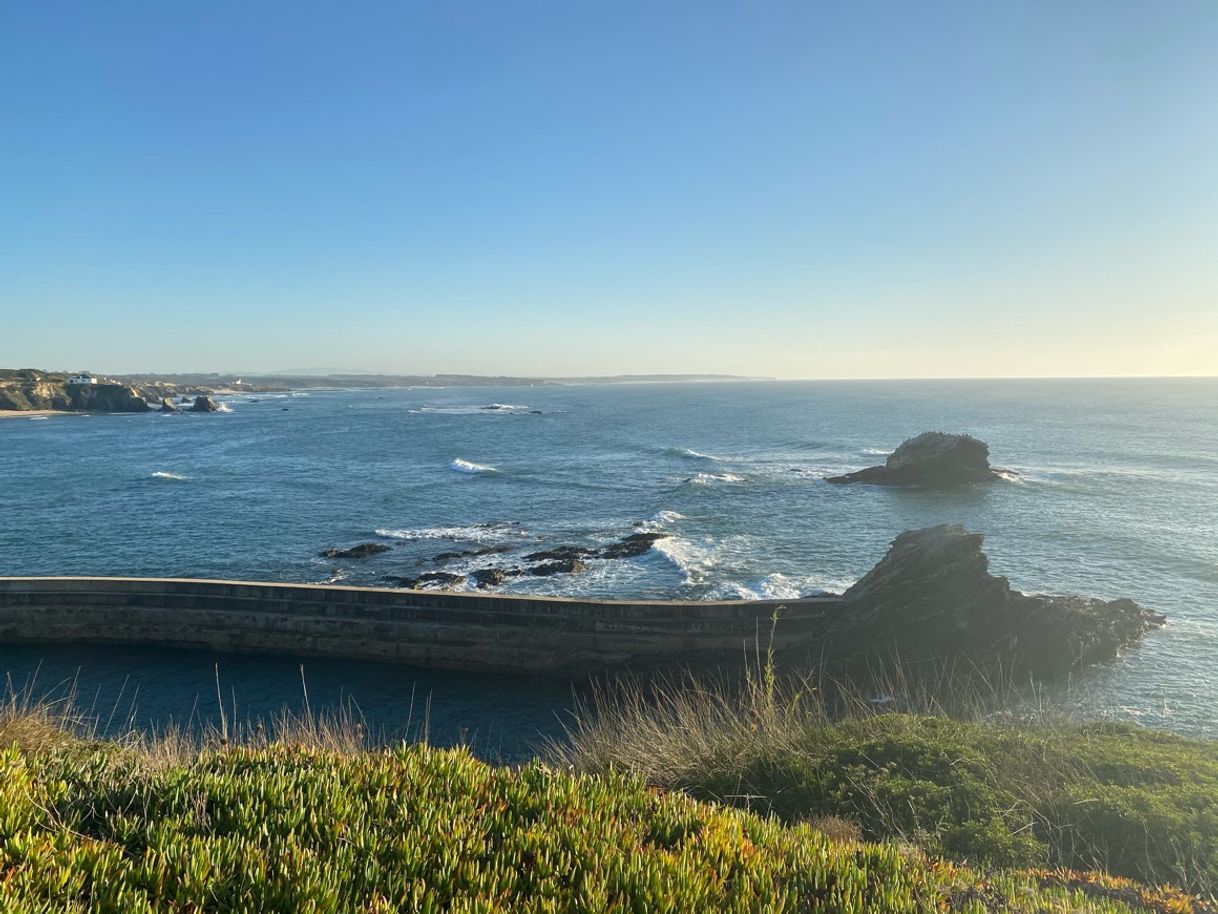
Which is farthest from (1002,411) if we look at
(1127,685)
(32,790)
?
(32,790)

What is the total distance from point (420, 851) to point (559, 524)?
127 ft

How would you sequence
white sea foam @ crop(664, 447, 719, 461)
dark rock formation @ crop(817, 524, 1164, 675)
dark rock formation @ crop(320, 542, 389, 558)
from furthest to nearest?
white sea foam @ crop(664, 447, 719, 461), dark rock formation @ crop(320, 542, 389, 558), dark rock formation @ crop(817, 524, 1164, 675)

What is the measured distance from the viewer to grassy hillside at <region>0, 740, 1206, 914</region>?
4211 mm

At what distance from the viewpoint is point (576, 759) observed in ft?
38.0

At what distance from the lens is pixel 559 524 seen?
43625 mm

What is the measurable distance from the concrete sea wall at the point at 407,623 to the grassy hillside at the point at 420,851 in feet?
54.5

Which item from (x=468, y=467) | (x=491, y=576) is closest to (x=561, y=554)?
(x=491, y=576)

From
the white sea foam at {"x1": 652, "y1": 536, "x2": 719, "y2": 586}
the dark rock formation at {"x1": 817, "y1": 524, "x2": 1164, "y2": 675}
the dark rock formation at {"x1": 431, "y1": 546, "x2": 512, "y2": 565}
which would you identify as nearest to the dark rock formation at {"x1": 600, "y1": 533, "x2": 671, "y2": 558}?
the white sea foam at {"x1": 652, "y1": 536, "x2": 719, "y2": 586}

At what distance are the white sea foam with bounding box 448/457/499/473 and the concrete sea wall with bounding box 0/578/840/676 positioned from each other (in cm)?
3915

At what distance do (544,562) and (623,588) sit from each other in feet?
18.2

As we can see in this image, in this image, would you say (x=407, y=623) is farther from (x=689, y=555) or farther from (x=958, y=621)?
(x=958, y=621)

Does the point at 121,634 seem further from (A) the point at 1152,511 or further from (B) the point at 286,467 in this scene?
(A) the point at 1152,511

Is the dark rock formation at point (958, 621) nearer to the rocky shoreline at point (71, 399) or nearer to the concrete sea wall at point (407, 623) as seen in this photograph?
the concrete sea wall at point (407, 623)

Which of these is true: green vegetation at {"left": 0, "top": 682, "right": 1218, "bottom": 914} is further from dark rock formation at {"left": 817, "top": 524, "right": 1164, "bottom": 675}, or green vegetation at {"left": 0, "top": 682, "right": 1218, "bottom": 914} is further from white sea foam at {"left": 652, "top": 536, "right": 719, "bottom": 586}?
white sea foam at {"left": 652, "top": 536, "right": 719, "bottom": 586}
